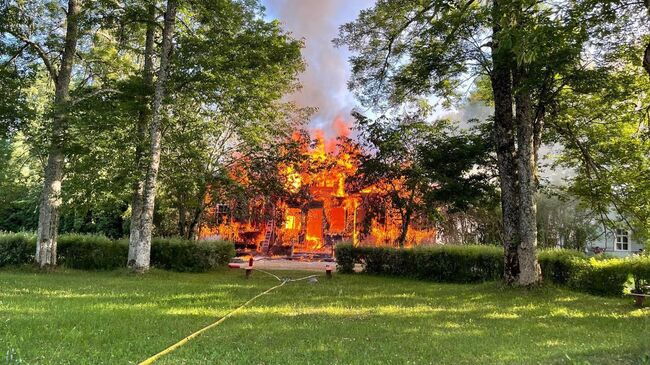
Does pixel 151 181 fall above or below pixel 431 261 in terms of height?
above

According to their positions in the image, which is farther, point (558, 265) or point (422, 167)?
point (422, 167)

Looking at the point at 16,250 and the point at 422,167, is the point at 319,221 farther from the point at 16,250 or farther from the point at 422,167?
the point at 16,250

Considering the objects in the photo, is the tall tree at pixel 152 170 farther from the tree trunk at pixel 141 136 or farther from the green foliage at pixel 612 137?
the green foliage at pixel 612 137

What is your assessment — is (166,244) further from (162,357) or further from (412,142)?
(162,357)

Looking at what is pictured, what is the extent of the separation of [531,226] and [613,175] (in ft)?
11.9

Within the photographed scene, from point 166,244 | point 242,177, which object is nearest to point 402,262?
point 242,177

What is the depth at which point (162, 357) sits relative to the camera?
190 inches

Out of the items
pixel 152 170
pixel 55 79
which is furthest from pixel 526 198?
pixel 55 79

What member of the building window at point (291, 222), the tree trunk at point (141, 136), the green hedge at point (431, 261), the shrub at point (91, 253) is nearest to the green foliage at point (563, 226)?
the green hedge at point (431, 261)

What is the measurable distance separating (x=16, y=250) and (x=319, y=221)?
1722 cm

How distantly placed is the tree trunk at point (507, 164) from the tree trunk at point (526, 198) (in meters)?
0.26

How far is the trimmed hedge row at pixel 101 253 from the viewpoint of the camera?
16141mm

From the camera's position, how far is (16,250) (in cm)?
1619

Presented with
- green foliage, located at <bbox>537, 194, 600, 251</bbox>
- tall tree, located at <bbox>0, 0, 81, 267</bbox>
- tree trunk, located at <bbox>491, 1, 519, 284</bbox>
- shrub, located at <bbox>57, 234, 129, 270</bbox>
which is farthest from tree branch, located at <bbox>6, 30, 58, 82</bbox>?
green foliage, located at <bbox>537, 194, 600, 251</bbox>
